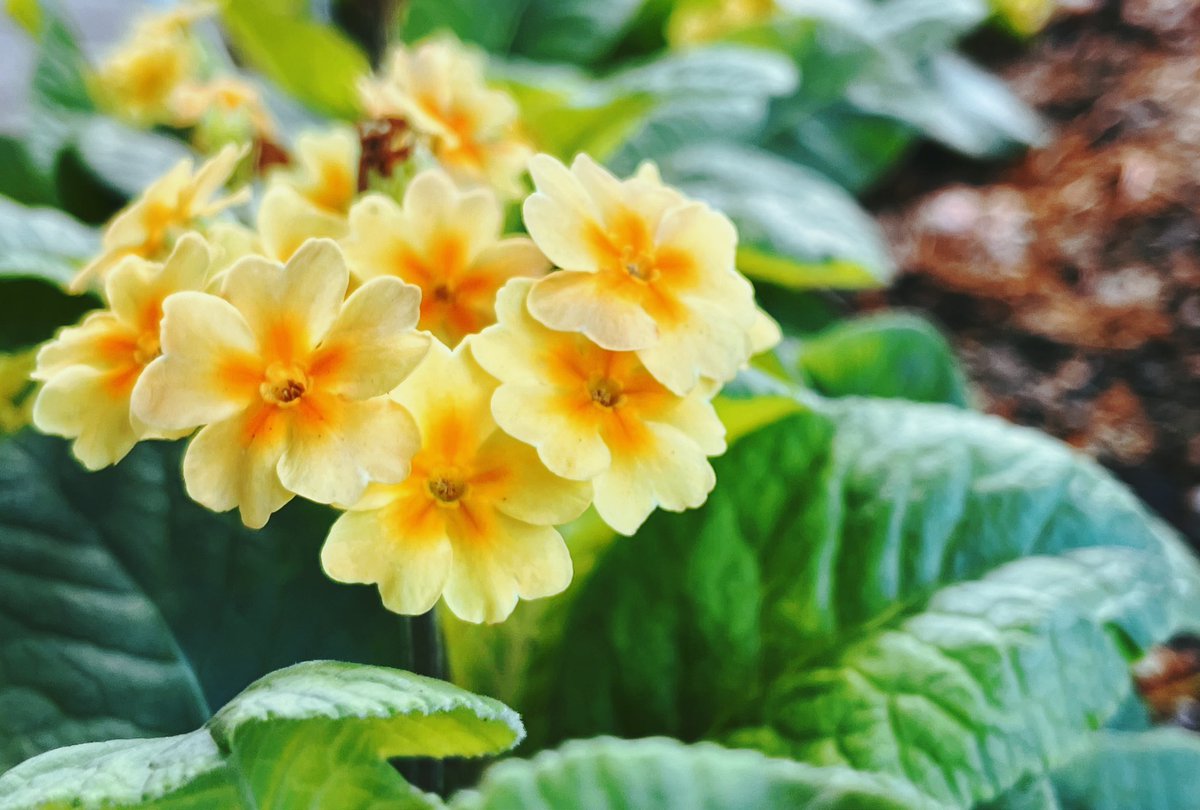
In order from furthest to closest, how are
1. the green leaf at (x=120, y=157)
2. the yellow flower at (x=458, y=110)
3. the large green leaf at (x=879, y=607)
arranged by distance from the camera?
the green leaf at (x=120, y=157)
the yellow flower at (x=458, y=110)
the large green leaf at (x=879, y=607)

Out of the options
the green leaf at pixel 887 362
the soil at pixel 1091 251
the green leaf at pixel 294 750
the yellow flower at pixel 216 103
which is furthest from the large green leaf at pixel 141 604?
the soil at pixel 1091 251

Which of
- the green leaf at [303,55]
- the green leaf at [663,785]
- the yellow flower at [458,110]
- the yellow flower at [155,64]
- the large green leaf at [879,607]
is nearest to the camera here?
the green leaf at [663,785]

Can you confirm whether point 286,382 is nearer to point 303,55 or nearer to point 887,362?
point 887,362

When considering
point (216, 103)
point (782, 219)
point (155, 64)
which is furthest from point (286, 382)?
point (155, 64)

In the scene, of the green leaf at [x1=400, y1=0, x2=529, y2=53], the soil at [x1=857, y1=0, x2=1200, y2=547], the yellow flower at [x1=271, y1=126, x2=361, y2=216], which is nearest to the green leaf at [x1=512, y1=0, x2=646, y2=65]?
the green leaf at [x1=400, y1=0, x2=529, y2=53]

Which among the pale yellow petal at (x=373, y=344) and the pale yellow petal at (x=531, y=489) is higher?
the pale yellow petal at (x=373, y=344)

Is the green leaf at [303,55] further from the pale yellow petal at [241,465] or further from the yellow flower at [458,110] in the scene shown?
the pale yellow petal at [241,465]

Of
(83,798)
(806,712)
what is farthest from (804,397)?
(83,798)
